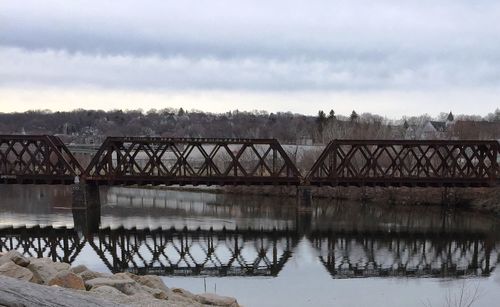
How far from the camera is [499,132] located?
331 feet

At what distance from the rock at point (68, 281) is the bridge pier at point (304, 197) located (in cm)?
3258

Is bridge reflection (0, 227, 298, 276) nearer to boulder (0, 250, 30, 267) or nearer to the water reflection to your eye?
the water reflection

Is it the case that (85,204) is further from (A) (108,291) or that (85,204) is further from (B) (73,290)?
(B) (73,290)

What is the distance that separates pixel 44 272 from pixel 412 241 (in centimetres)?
2555

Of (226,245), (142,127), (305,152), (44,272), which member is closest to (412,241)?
(226,245)

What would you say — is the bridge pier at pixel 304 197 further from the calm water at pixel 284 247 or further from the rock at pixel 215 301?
the rock at pixel 215 301

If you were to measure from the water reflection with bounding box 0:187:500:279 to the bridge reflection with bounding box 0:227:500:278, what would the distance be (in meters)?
0.06

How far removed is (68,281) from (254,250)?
18.0 m

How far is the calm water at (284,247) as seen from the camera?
20484mm

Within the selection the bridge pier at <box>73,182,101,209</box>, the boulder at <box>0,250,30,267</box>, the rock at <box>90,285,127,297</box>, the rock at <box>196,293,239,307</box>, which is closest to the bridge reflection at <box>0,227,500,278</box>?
the bridge pier at <box>73,182,101,209</box>

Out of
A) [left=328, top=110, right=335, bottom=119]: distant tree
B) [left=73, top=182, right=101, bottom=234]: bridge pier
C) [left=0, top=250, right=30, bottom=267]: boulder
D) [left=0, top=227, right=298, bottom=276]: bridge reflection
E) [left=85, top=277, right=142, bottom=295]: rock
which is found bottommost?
[left=0, top=227, right=298, bottom=276]: bridge reflection

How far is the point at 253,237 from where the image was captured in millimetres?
32438

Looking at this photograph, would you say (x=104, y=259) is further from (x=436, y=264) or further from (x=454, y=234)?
(x=454, y=234)

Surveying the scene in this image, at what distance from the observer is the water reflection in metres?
24.9
